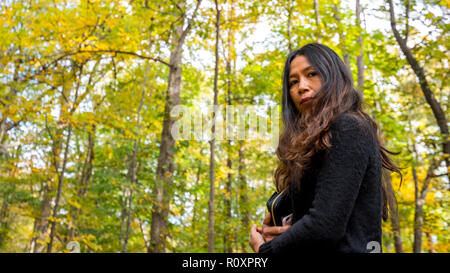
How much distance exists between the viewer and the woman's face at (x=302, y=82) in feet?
4.17

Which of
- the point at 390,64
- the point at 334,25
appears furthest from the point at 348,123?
the point at 390,64

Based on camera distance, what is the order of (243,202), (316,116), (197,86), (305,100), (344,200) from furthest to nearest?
(197,86)
(243,202)
(305,100)
(316,116)
(344,200)

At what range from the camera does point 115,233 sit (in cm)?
1259

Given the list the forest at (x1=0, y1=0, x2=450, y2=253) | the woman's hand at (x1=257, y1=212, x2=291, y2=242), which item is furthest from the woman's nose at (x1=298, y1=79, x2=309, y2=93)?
the forest at (x1=0, y1=0, x2=450, y2=253)

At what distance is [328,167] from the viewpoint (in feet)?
3.28

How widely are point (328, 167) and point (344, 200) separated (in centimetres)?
11

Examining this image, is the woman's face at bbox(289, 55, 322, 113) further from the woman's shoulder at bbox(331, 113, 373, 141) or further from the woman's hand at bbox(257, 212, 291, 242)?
the woman's hand at bbox(257, 212, 291, 242)

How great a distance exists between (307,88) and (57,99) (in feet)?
25.0

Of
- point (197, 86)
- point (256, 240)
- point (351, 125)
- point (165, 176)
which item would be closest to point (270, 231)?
point (256, 240)

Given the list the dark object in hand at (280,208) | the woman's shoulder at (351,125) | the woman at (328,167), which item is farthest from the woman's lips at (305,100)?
the dark object in hand at (280,208)

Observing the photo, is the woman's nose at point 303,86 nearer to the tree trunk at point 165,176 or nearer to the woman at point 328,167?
the woman at point 328,167

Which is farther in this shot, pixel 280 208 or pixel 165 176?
pixel 165 176

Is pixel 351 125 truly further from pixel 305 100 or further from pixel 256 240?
pixel 256 240

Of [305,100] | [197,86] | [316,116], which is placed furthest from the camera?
[197,86]
